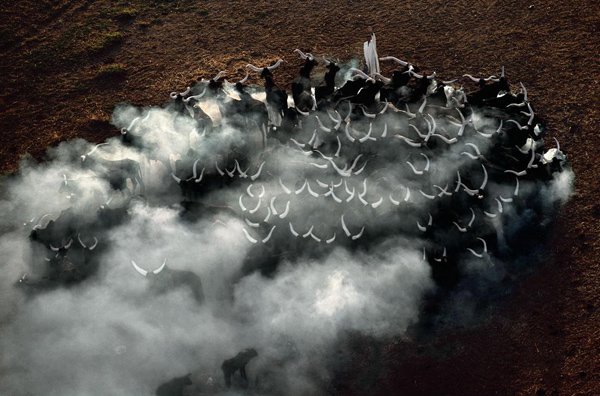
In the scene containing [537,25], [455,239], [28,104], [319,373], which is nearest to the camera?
[319,373]

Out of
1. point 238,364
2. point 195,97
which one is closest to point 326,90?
point 195,97

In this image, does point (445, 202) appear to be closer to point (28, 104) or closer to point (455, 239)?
point (455, 239)

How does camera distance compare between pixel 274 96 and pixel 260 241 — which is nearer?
pixel 260 241

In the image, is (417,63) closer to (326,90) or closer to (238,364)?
(326,90)

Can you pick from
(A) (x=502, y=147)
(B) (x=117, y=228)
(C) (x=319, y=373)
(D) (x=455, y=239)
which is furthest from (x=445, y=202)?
(B) (x=117, y=228)

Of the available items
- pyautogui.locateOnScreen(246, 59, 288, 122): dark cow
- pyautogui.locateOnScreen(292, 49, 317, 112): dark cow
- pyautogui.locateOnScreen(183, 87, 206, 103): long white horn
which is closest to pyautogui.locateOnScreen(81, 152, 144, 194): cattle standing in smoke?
pyautogui.locateOnScreen(183, 87, 206, 103): long white horn

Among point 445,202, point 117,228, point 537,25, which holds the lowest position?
point 117,228

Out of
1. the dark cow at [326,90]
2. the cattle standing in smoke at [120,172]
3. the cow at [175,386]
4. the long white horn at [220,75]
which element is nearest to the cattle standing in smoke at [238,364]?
the cow at [175,386]
